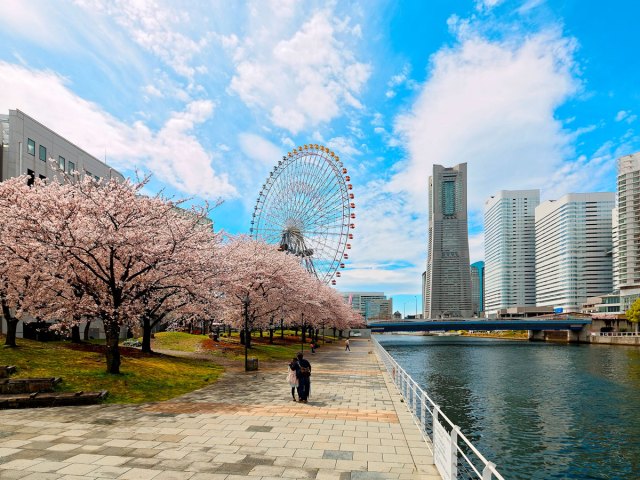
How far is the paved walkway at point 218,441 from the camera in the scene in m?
10.5

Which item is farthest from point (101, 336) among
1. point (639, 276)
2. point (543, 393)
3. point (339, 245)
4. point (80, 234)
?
point (639, 276)

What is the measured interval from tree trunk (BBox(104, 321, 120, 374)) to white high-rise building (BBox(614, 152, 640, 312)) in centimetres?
19153

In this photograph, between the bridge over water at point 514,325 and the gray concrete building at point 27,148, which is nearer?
the gray concrete building at point 27,148

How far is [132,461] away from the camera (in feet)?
36.3

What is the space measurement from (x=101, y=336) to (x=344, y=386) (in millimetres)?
54281

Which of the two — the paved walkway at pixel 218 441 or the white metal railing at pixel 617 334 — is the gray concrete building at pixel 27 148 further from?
the white metal railing at pixel 617 334

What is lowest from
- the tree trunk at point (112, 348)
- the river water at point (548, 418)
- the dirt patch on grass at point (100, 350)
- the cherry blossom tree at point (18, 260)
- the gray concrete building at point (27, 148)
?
the river water at point (548, 418)

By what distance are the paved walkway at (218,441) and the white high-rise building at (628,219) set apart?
189912 millimetres

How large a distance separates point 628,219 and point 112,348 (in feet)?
667

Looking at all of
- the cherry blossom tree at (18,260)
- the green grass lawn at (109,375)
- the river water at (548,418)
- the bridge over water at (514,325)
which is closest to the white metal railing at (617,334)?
the bridge over water at (514,325)

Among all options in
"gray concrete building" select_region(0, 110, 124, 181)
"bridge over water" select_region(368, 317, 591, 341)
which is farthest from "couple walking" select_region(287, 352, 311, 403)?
"bridge over water" select_region(368, 317, 591, 341)

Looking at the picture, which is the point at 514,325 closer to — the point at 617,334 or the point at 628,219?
the point at 617,334

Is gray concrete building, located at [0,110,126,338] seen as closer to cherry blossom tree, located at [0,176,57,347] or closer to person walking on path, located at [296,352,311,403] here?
cherry blossom tree, located at [0,176,57,347]

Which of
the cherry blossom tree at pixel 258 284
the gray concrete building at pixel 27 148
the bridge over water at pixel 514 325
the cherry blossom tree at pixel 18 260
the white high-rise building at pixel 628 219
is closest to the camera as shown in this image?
the cherry blossom tree at pixel 18 260
